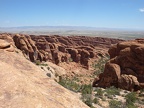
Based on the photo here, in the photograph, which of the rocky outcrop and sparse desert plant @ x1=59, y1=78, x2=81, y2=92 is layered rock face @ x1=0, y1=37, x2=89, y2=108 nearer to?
the rocky outcrop

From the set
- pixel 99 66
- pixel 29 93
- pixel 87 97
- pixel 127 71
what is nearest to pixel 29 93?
pixel 29 93

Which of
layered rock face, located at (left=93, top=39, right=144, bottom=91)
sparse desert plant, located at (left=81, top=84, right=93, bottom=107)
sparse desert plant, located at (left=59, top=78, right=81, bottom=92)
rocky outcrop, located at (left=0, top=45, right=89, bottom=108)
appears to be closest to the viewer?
rocky outcrop, located at (left=0, top=45, right=89, bottom=108)

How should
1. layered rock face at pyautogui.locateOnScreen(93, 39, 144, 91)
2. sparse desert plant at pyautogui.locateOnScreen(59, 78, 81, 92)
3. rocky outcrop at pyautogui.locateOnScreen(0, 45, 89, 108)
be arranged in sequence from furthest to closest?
1. layered rock face at pyautogui.locateOnScreen(93, 39, 144, 91)
2. sparse desert plant at pyautogui.locateOnScreen(59, 78, 81, 92)
3. rocky outcrop at pyautogui.locateOnScreen(0, 45, 89, 108)

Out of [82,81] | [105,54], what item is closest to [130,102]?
[82,81]

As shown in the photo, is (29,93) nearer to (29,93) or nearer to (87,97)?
(29,93)

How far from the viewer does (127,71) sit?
121ft

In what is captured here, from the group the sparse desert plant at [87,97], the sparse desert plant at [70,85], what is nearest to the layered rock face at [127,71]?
the sparse desert plant at [70,85]

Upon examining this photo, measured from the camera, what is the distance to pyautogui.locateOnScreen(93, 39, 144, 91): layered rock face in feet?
107

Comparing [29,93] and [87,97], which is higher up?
[29,93]

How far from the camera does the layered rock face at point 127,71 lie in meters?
32.8

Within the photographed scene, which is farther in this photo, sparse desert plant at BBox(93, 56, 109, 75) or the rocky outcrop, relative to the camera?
sparse desert plant at BBox(93, 56, 109, 75)

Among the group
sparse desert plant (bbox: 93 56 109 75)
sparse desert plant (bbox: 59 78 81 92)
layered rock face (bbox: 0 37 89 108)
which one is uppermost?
layered rock face (bbox: 0 37 89 108)

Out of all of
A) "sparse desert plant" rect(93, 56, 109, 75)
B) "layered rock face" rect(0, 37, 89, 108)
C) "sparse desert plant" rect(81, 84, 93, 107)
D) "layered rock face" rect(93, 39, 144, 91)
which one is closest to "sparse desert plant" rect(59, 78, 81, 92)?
"sparse desert plant" rect(81, 84, 93, 107)

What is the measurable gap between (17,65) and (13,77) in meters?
2.18
